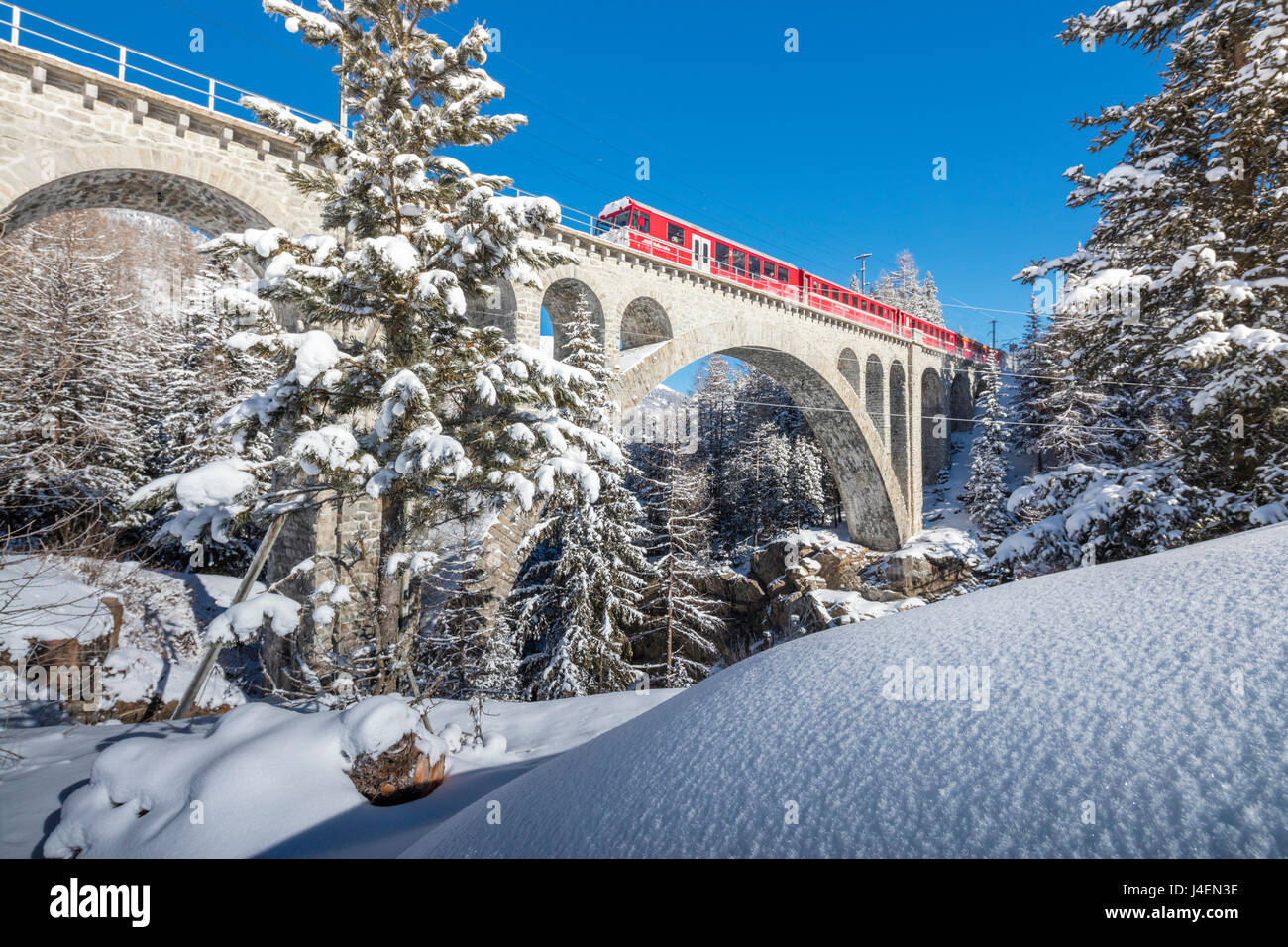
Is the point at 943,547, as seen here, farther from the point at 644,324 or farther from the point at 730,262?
the point at 644,324

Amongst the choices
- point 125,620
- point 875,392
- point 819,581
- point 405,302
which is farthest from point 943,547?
point 125,620

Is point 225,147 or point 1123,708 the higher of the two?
point 225,147

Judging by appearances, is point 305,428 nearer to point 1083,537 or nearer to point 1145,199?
point 1083,537

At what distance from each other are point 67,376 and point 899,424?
Answer: 3171cm

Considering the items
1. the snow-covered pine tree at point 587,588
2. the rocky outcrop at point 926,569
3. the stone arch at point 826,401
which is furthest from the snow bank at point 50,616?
the rocky outcrop at point 926,569

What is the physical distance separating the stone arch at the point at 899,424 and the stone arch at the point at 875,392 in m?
1.21

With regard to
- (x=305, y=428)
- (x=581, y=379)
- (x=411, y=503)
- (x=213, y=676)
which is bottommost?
(x=213, y=676)

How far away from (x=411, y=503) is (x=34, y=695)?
6.88 meters

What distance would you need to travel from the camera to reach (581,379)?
601 centimetres

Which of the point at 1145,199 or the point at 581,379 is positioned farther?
the point at 1145,199

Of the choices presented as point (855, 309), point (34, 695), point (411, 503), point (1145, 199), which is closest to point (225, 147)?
point (411, 503)

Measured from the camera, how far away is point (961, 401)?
45.1 metres

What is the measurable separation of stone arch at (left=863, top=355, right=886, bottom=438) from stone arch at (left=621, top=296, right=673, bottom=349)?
14.3 m

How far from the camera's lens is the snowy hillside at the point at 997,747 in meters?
1.01
